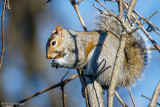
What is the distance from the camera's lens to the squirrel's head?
2938 millimetres

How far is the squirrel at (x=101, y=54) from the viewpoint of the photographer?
2.96 m

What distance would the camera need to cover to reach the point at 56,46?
2.99 metres

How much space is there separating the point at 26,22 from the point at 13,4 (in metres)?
0.54

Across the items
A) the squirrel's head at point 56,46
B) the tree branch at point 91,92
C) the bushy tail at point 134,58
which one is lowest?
the tree branch at point 91,92

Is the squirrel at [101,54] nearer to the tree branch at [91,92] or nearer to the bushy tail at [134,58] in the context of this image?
the bushy tail at [134,58]

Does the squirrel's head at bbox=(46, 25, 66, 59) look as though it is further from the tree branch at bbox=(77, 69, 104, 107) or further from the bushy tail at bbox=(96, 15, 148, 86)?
the bushy tail at bbox=(96, 15, 148, 86)

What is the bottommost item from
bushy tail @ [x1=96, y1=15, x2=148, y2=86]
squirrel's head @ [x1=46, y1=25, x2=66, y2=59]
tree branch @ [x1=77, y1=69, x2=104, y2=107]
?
tree branch @ [x1=77, y1=69, x2=104, y2=107]

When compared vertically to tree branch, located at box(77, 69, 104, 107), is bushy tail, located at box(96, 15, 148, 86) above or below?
above

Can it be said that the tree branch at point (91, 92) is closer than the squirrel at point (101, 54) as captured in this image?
Yes

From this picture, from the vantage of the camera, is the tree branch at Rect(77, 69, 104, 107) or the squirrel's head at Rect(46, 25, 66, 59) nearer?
the tree branch at Rect(77, 69, 104, 107)

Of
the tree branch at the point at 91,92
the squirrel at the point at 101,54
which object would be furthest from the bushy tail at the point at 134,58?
the tree branch at the point at 91,92

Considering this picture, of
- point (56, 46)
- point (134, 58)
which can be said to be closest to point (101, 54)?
point (134, 58)

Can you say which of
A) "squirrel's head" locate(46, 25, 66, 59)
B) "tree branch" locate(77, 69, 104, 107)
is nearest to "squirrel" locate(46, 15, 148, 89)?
"squirrel's head" locate(46, 25, 66, 59)

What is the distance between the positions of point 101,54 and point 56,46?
473mm
